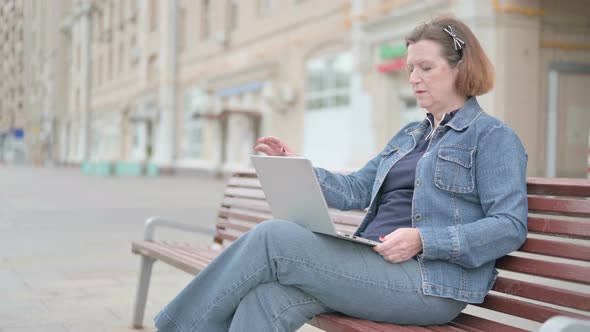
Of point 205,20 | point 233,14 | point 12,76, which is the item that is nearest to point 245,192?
point 233,14

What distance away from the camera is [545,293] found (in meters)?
2.27

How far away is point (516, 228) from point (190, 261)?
1.69 meters

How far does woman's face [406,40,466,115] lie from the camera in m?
2.56

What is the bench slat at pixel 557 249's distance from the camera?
7.23 feet

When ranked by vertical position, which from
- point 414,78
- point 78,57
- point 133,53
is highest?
point 78,57

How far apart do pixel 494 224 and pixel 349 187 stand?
835mm

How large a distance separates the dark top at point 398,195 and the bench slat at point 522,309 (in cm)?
38

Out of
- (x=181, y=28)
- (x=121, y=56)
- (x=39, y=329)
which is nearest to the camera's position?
(x=39, y=329)

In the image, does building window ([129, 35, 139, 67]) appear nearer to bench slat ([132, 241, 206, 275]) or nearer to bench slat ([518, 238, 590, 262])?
bench slat ([132, 241, 206, 275])

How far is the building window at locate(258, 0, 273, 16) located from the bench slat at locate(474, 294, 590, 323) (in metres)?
22.3

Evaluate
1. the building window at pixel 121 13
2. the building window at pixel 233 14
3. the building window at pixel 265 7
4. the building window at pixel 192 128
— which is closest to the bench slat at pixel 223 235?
the building window at pixel 265 7

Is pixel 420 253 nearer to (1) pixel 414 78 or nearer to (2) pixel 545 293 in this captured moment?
(2) pixel 545 293

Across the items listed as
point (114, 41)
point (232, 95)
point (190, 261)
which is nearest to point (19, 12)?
point (114, 41)

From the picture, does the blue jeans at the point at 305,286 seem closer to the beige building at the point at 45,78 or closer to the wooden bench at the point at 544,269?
the wooden bench at the point at 544,269
